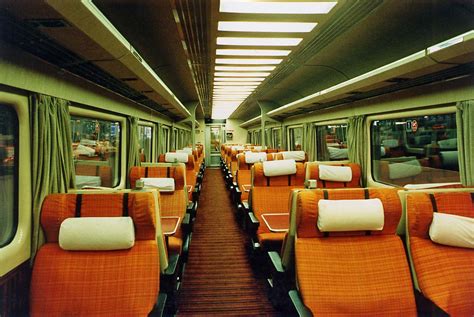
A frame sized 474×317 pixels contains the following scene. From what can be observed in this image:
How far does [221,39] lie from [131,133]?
2.26 meters

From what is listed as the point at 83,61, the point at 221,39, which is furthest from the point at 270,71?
the point at 83,61

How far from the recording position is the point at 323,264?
182cm

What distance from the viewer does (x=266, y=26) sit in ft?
9.56

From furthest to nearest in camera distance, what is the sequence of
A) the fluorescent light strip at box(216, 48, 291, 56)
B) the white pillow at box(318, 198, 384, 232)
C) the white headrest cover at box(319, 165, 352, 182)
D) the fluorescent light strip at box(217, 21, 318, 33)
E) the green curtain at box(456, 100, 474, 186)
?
the white headrest cover at box(319, 165, 352, 182) < the fluorescent light strip at box(216, 48, 291, 56) < the fluorescent light strip at box(217, 21, 318, 33) < the green curtain at box(456, 100, 474, 186) < the white pillow at box(318, 198, 384, 232)

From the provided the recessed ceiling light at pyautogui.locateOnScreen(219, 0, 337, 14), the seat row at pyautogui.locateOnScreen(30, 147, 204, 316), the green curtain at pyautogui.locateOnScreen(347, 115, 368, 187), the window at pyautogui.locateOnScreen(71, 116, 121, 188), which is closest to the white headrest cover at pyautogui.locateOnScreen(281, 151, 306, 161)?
the green curtain at pyautogui.locateOnScreen(347, 115, 368, 187)

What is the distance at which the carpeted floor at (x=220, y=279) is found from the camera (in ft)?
8.87

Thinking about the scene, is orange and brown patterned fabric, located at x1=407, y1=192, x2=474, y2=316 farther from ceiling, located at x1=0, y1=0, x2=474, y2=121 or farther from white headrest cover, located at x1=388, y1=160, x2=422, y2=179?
white headrest cover, located at x1=388, y1=160, x2=422, y2=179

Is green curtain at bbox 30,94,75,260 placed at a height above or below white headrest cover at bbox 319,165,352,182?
above

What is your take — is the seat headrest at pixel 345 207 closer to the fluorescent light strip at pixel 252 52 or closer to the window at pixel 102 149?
the fluorescent light strip at pixel 252 52

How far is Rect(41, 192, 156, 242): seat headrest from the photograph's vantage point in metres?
1.83

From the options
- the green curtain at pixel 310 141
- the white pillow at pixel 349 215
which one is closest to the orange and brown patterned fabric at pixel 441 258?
the white pillow at pixel 349 215

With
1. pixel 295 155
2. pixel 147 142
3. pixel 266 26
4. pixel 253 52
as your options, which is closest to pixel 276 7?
pixel 266 26

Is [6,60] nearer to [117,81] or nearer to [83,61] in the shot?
[83,61]

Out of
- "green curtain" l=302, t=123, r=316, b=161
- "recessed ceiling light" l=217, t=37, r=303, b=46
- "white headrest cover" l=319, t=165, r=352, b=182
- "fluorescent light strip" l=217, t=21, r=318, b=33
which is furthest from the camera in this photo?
"green curtain" l=302, t=123, r=316, b=161
